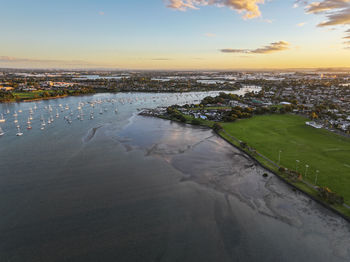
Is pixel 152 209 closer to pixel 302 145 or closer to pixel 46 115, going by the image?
pixel 302 145

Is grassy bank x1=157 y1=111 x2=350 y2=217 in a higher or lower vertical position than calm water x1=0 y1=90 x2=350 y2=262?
higher

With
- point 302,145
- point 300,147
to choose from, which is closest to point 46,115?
point 300,147

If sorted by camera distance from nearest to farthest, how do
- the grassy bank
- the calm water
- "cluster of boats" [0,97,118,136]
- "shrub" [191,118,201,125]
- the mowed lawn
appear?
1. the calm water
2. the grassy bank
3. the mowed lawn
4. "cluster of boats" [0,97,118,136]
5. "shrub" [191,118,201,125]

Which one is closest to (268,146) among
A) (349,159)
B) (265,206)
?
(349,159)

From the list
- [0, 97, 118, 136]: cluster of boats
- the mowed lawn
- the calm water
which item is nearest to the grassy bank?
the mowed lawn

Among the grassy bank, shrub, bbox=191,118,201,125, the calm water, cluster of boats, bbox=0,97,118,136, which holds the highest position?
cluster of boats, bbox=0,97,118,136

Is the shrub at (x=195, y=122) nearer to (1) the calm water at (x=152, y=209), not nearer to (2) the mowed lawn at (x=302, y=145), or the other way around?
(2) the mowed lawn at (x=302, y=145)

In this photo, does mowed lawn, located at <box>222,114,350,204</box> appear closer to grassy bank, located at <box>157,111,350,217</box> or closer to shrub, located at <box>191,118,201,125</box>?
grassy bank, located at <box>157,111,350,217</box>
